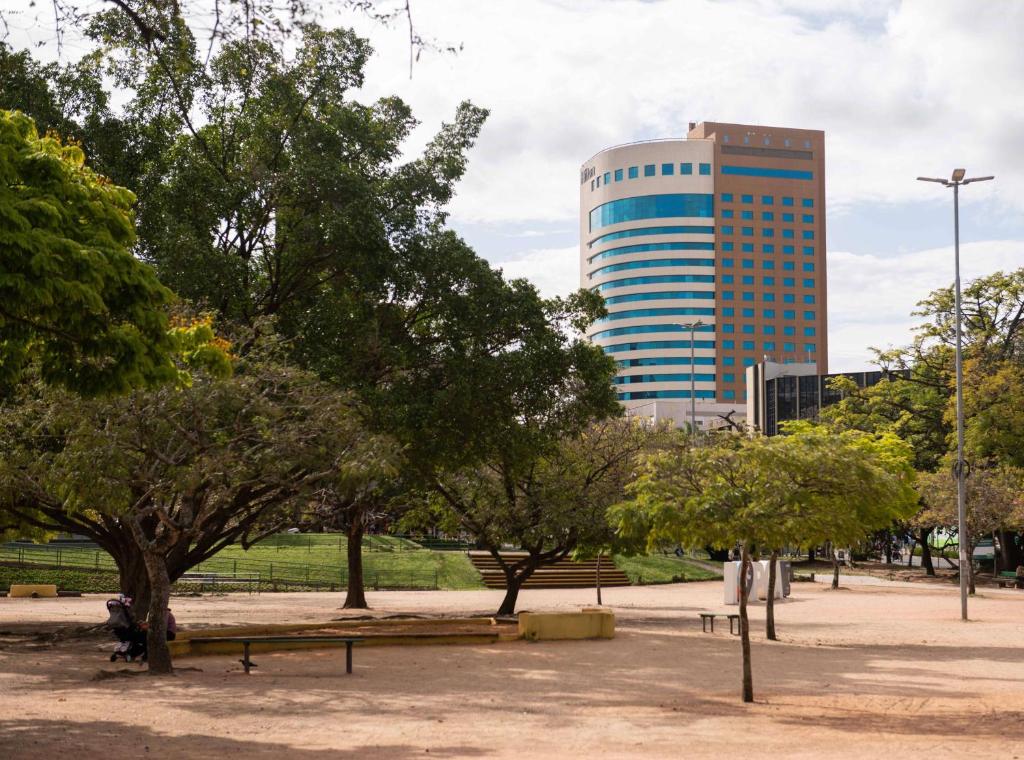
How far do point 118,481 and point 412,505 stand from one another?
59.3ft

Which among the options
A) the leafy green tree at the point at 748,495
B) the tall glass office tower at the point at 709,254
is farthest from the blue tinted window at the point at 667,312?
the leafy green tree at the point at 748,495

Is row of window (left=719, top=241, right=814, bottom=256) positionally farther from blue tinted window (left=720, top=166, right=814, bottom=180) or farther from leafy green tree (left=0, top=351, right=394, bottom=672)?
leafy green tree (left=0, top=351, right=394, bottom=672)

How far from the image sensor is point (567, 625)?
24609 mm

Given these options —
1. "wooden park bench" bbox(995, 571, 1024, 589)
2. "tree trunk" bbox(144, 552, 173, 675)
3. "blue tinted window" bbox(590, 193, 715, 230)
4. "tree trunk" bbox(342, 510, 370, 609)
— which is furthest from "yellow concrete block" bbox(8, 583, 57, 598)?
"blue tinted window" bbox(590, 193, 715, 230)

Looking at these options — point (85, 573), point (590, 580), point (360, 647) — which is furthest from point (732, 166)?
point (360, 647)

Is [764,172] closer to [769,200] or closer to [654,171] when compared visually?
[769,200]

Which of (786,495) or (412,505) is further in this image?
(412,505)

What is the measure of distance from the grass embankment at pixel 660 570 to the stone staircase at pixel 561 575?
1095 millimetres

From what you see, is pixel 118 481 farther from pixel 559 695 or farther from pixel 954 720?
pixel 954 720

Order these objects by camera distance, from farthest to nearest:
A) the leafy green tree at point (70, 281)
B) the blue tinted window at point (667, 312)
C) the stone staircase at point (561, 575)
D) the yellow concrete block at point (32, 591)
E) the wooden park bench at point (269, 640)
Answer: the blue tinted window at point (667, 312) < the stone staircase at point (561, 575) < the yellow concrete block at point (32, 591) < the wooden park bench at point (269, 640) < the leafy green tree at point (70, 281)

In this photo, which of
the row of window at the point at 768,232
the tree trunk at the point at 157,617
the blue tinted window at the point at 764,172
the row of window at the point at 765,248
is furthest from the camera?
the blue tinted window at the point at 764,172

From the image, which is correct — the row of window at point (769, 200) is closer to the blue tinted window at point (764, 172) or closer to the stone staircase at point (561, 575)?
the blue tinted window at point (764, 172)

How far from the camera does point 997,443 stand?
1913 inches

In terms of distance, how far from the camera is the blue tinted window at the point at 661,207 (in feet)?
496
